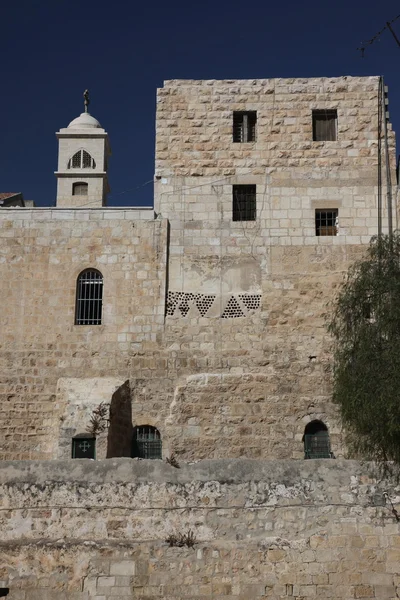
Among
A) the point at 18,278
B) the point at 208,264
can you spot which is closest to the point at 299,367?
the point at 208,264

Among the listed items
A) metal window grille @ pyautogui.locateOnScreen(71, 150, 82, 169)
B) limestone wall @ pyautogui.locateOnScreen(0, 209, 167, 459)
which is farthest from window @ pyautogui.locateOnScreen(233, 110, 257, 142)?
metal window grille @ pyautogui.locateOnScreen(71, 150, 82, 169)

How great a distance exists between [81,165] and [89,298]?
13427 mm

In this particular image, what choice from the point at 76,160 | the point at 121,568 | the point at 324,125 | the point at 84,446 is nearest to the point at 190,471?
the point at 121,568

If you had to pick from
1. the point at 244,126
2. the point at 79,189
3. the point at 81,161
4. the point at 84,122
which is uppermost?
the point at 84,122

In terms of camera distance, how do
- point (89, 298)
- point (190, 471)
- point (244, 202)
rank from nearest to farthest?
1. point (190, 471)
2. point (89, 298)
3. point (244, 202)

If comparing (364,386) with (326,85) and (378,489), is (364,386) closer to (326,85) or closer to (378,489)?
(378,489)

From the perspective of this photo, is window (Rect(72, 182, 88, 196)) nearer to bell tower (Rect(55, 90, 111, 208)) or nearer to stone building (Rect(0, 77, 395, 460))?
bell tower (Rect(55, 90, 111, 208))

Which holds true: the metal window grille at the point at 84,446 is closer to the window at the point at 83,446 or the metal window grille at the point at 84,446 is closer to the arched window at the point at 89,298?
the window at the point at 83,446

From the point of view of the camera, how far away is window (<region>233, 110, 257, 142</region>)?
753 inches

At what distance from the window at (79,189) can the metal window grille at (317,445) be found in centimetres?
1660

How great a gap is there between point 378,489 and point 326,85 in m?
11.4

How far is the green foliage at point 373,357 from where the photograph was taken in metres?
12.2

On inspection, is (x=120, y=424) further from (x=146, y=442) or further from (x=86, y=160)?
(x=86, y=160)

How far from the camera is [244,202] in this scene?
1883cm
